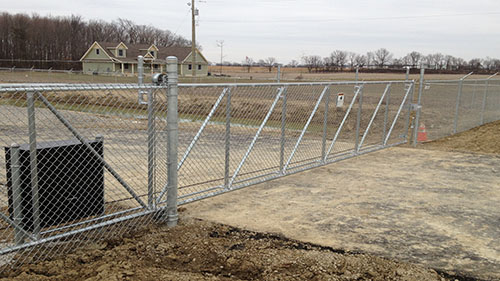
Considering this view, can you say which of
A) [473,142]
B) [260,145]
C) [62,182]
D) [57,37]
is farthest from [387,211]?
[57,37]

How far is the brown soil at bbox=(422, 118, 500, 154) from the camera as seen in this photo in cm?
1158

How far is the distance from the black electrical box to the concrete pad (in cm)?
139

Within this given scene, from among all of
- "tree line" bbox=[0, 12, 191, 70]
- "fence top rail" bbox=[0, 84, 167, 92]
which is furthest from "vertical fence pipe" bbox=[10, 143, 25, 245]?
"tree line" bbox=[0, 12, 191, 70]

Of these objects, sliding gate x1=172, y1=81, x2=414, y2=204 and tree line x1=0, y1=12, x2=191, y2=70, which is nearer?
sliding gate x1=172, y1=81, x2=414, y2=204

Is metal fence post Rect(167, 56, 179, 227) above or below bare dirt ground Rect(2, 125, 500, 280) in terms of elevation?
above

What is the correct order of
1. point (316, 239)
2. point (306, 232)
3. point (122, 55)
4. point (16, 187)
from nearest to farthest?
point (16, 187), point (316, 239), point (306, 232), point (122, 55)

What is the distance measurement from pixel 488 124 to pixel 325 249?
47.5ft

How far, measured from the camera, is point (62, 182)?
449 cm

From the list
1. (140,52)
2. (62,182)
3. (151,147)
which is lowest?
(62,182)

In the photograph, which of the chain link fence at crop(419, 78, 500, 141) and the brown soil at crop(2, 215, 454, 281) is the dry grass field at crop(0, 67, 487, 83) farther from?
the brown soil at crop(2, 215, 454, 281)

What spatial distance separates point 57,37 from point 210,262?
Answer: 87.5 metres

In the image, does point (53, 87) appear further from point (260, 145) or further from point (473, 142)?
point (473, 142)

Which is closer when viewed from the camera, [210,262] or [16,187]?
[16,187]

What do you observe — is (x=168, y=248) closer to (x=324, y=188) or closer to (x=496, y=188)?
(x=324, y=188)
